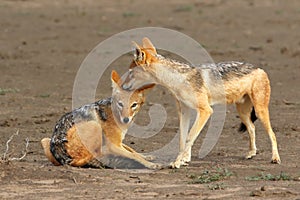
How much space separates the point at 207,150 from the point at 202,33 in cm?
1099

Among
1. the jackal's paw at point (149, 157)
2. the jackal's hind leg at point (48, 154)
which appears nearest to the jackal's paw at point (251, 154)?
the jackal's paw at point (149, 157)

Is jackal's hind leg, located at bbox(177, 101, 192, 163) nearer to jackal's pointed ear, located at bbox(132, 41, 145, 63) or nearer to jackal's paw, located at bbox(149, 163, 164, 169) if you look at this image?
jackal's paw, located at bbox(149, 163, 164, 169)

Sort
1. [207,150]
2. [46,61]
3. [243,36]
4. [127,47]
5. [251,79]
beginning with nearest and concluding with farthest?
1. [251,79]
2. [207,150]
3. [46,61]
4. [127,47]
5. [243,36]

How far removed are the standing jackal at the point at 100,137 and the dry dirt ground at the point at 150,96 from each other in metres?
0.17

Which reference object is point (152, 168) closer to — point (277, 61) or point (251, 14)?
point (277, 61)

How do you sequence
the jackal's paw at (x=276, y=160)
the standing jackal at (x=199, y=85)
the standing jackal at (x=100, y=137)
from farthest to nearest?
the jackal's paw at (x=276, y=160) → the standing jackal at (x=199, y=85) → the standing jackal at (x=100, y=137)

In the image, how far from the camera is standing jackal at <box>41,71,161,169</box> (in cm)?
907

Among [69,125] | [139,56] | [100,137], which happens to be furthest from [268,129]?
[69,125]

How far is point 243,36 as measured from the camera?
68.5 ft

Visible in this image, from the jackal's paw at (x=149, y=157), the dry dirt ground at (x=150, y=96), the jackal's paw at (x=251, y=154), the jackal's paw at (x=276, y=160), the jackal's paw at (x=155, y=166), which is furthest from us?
the jackal's paw at (x=251, y=154)

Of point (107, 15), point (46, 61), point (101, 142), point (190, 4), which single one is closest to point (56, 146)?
point (101, 142)

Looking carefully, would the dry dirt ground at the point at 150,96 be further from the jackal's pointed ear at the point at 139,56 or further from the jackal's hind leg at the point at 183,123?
the jackal's pointed ear at the point at 139,56

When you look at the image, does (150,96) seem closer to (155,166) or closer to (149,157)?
(149,157)

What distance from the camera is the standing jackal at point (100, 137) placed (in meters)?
9.07
